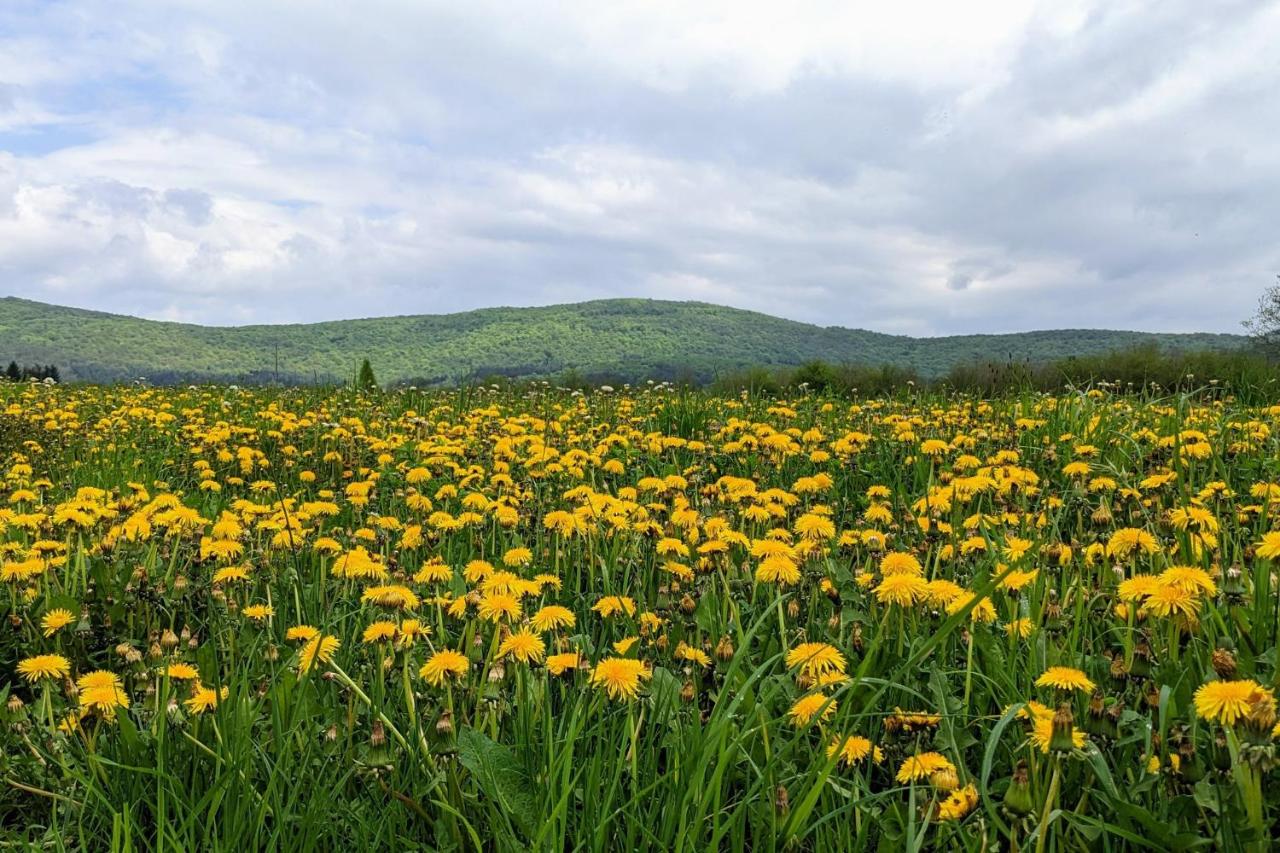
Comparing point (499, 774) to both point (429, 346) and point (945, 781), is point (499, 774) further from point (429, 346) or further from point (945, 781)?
point (429, 346)

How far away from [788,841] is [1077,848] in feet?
2.10

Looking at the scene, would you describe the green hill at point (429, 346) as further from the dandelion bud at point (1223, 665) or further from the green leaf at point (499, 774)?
the green leaf at point (499, 774)

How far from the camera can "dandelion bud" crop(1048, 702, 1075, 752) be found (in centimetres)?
148

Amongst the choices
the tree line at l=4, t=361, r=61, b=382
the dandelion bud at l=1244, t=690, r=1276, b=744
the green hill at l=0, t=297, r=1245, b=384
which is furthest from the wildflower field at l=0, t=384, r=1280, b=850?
the green hill at l=0, t=297, r=1245, b=384

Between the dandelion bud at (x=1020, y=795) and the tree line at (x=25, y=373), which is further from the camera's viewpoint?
the tree line at (x=25, y=373)

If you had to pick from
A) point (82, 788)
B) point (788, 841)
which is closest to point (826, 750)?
point (788, 841)

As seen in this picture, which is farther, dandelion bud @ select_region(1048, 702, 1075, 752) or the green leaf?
the green leaf

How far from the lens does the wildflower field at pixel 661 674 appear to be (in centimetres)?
168

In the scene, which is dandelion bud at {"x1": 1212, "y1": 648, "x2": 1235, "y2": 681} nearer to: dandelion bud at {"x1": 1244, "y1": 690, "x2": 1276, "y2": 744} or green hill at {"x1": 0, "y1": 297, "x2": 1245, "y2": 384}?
dandelion bud at {"x1": 1244, "y1": 690, "x2": 1276, "y2": 744}

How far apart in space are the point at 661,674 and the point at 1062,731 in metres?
0.96

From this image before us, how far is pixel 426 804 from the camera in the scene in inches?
77.2

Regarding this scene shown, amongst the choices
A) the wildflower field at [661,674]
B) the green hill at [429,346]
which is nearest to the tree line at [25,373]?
the wildflower field at [661,674]

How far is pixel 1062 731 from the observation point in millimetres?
1489

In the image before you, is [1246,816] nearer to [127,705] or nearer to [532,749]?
[532,749]
